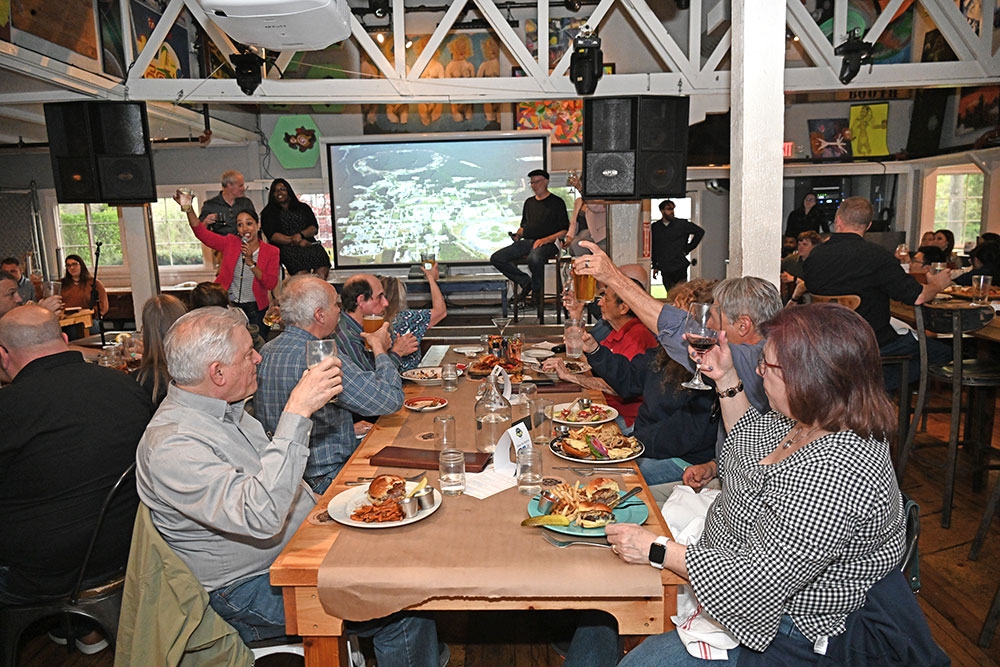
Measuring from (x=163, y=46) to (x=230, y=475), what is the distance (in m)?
6.40

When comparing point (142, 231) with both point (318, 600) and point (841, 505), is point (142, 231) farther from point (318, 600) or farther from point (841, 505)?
point (841, 505)

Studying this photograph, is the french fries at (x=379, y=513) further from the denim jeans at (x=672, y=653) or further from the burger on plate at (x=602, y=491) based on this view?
the denim jeans at (x=672, y=653)

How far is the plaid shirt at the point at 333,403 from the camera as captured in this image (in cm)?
257

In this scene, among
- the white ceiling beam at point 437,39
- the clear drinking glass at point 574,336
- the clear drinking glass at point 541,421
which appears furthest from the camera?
the white ceiling beam at point 437,39

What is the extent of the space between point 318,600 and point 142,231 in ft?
18.7

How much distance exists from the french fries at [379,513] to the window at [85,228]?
1217cm

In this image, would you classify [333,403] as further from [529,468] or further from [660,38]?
[660,38]

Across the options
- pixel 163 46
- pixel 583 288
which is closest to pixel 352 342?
pixel 583 288

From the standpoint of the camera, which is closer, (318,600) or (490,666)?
(318,600)

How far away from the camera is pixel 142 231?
6301 mm

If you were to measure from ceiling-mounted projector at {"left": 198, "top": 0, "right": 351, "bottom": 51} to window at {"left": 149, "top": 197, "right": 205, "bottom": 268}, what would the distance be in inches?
387

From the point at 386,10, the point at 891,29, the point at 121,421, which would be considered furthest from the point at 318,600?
the point at 891,29

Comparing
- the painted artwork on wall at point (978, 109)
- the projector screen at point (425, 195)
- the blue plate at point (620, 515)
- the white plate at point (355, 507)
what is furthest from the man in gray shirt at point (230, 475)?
the painted artwork on wall at point (978, 109)

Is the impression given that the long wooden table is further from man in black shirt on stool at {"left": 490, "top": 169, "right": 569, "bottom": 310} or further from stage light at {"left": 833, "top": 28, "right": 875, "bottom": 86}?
man in black shirt on stool at {"left": 490, "top": 169, "right": 569, "bottom": 310}
